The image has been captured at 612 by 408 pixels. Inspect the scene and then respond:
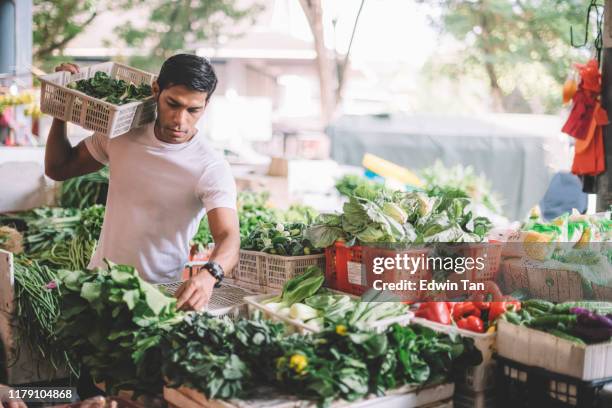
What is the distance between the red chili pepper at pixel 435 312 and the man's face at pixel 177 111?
1.34 meters

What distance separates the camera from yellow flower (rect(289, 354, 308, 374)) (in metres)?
2.50

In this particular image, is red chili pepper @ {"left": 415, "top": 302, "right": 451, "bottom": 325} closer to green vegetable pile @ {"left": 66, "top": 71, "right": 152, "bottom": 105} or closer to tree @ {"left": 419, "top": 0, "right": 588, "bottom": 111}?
green vegetable pile @ {"left": 66, "top": 71, "right": 152, "bottom": 105}

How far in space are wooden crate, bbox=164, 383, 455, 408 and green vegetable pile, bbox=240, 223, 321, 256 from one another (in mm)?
1182

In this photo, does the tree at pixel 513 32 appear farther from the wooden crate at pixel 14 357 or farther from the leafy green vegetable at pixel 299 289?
the wooden crate at pixel 14 357

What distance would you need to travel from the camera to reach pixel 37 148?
6.80m

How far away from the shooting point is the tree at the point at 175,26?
17.2m

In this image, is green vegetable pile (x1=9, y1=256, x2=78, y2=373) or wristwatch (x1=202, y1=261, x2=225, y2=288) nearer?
wristwatch (x1=202, y1=261, x2=225, y2=288)

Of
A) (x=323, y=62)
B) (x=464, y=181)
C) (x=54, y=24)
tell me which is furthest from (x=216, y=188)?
(x=54, y=24)

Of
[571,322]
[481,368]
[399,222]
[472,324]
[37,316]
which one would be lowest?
[37,316]

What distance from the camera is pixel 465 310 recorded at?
3.39 m

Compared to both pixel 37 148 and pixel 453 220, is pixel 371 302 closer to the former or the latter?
pixel 453 220

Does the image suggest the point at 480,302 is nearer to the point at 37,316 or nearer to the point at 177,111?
the point at 177,111

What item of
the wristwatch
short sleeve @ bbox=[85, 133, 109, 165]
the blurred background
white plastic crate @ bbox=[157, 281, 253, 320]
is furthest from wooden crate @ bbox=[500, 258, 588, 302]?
the blurred background

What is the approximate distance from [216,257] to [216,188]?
0.34 metres
